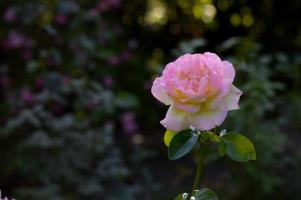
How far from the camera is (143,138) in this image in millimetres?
4527

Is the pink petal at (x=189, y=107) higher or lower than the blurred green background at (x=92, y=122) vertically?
lower

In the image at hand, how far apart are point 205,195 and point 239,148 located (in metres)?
0.09

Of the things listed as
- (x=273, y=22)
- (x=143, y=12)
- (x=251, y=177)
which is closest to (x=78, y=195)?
(x=251, y=177)

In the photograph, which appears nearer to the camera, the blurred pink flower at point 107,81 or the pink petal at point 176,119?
the pink petal at point 176,119

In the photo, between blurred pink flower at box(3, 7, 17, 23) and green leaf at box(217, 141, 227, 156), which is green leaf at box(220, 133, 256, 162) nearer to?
green leaf at box(217, 141, 227, 156)

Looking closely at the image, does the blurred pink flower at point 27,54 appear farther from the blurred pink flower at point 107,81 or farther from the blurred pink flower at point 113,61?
the blurred pink flower at point 113,61

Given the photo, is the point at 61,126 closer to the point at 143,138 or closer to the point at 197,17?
the point at 143,138

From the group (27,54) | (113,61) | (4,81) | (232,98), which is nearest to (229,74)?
(232,98)

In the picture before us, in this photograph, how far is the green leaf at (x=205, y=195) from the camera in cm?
94

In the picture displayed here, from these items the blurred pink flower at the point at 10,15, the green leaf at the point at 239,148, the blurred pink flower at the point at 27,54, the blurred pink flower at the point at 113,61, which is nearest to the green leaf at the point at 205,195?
the green leaf at the point at 239,148

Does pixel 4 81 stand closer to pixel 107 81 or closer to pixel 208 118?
pixel 107 81

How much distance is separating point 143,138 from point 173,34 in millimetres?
1367

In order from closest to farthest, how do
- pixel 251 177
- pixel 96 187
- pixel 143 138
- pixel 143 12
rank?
pixel 96 187 → pixel 251 177 → pixel 143 138 → pixel 143 12

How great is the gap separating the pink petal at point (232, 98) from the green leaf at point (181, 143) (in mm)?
67
